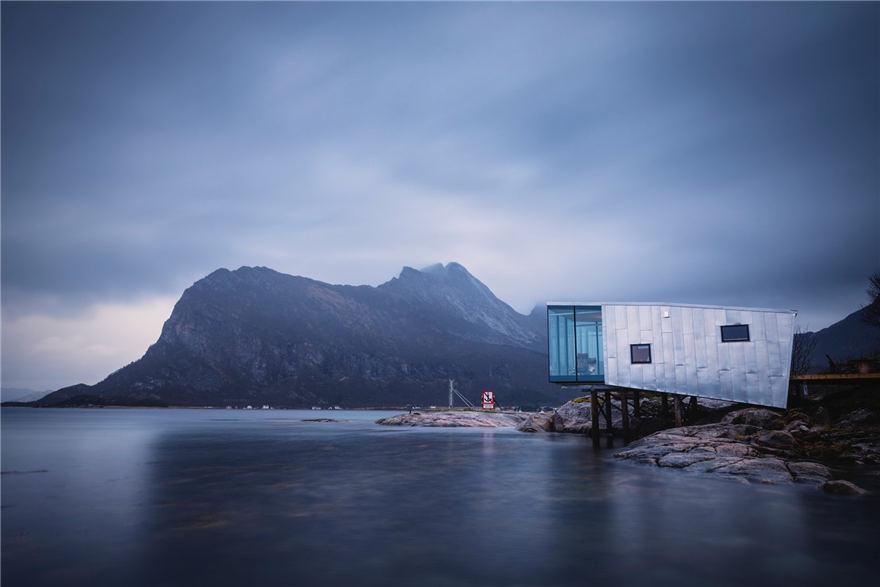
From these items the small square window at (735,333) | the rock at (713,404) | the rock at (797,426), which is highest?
the small square window at (735,333)

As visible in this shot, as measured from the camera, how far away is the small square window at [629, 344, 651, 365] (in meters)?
32.5

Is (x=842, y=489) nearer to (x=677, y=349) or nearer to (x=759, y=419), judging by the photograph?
(x=677, y=349)

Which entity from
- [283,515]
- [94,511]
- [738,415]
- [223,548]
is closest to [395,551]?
[223,548]

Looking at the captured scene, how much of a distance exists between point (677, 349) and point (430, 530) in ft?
75.4

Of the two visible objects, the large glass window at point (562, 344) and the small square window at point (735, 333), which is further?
the large glass window at point (562, 344)

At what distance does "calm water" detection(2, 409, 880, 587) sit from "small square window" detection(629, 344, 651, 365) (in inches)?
369

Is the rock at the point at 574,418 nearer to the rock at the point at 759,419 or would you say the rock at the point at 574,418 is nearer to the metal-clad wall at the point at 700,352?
the rock at the point at 759,419

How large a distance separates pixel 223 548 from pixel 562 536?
316 inches

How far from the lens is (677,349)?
3167 cm

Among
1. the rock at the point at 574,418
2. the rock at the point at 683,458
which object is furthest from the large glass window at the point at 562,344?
the rock at the point at 574,418

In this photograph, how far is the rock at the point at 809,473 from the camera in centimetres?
1946

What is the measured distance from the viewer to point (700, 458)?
77.4ft

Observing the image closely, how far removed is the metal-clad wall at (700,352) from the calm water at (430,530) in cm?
912

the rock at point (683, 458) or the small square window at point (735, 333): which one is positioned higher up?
the small square window at point (735, 333)
